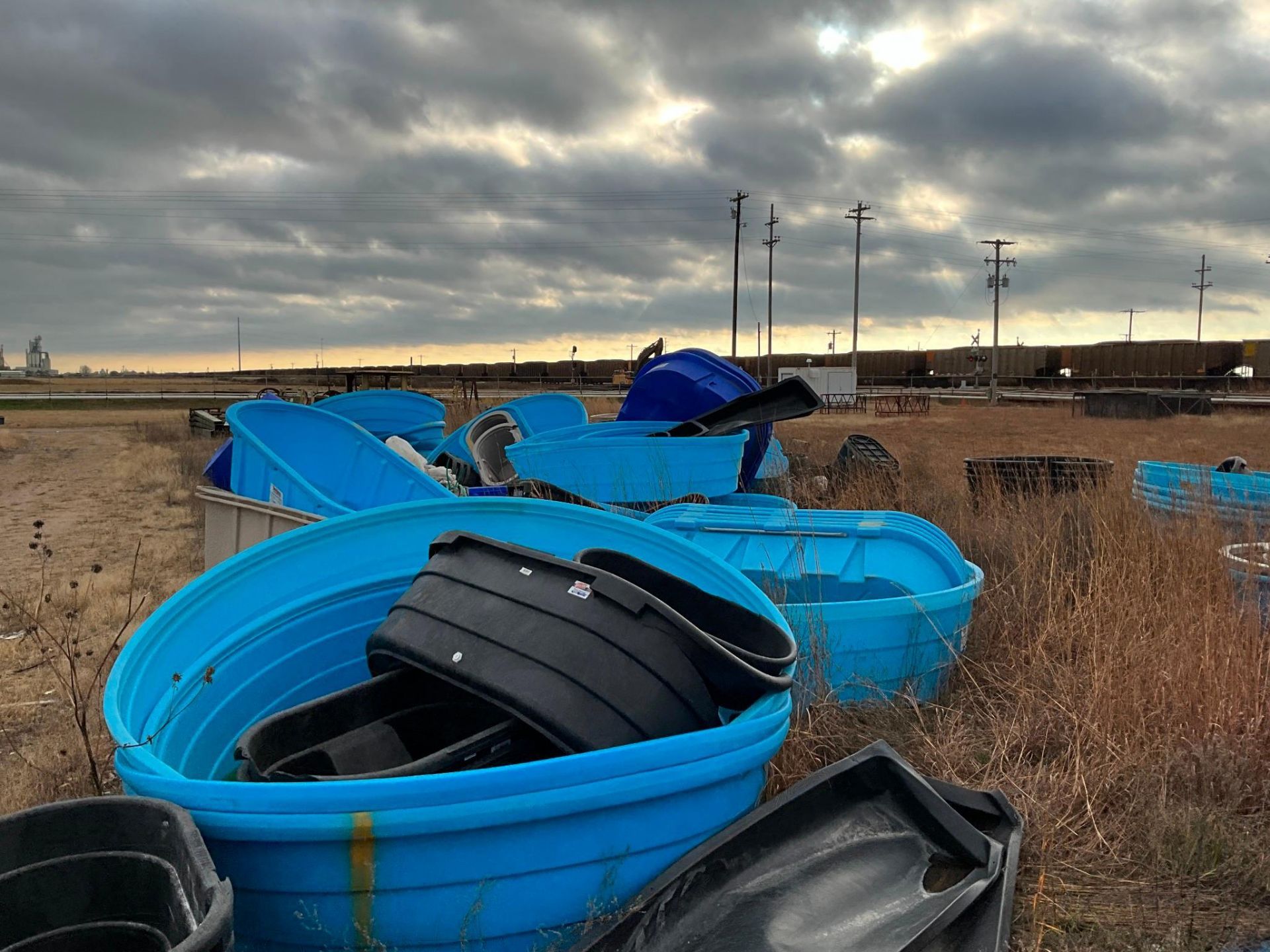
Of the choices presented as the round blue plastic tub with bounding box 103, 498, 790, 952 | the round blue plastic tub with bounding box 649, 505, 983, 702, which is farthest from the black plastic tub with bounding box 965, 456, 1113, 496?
the round blue plastic tub with bounding box 103, 498, 790, 952

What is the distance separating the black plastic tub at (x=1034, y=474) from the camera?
695 cm

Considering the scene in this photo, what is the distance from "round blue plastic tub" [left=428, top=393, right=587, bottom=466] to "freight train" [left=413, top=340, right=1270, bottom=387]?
4477 cm

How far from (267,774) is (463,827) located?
0.53m

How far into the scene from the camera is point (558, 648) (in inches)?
82.2

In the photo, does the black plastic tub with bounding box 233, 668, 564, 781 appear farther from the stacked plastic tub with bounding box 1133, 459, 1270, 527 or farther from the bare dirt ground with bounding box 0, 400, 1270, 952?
the stacked plastic tub with bounding box 1133, 459, 1270, 527

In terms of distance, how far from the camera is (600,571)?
2.21m

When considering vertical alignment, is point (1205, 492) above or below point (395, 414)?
below

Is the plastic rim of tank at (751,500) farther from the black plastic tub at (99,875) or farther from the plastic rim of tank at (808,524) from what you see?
the black plastic tub at (99,875)

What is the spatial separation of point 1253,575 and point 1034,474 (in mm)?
3945

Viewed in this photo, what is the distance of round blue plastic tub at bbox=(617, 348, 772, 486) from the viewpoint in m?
7.98

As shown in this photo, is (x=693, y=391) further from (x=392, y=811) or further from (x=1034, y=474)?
(x=392, y=811)

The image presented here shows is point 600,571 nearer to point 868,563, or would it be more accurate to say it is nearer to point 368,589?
point 368,589

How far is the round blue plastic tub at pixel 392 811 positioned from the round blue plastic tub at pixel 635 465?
13.1ft

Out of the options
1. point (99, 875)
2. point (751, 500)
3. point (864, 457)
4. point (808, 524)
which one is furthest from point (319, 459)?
point (864, 457)
